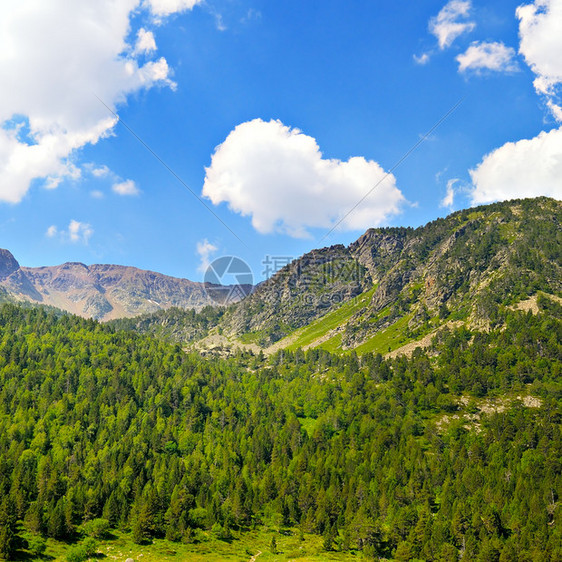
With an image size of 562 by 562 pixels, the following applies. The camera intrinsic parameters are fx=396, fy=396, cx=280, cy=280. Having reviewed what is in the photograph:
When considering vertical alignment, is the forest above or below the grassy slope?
above

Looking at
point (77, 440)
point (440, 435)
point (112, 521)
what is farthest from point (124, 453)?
point (440, 435)

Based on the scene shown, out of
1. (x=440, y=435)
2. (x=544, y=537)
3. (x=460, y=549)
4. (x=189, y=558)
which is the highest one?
(x=440, y=435)

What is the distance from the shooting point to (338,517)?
140m

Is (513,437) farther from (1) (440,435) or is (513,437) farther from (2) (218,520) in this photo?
(2) (218,520)

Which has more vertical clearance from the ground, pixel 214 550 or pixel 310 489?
pixel 310 489

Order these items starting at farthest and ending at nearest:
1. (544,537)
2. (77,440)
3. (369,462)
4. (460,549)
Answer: (77,440) < (369,462) < (460,549) < (544,537)

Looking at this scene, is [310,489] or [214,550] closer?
[214,550]

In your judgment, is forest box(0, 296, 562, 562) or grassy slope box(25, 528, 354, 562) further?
forest box(0, 296, 562, 562)

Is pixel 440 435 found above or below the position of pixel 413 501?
above

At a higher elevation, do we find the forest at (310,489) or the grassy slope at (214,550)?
the forest at (310,489)

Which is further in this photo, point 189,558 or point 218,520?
point 218,520

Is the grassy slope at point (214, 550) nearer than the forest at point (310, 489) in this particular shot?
Yes

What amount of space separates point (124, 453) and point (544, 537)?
156 metres

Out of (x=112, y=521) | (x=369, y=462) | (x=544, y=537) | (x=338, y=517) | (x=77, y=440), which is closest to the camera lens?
(x=544, y=537)
